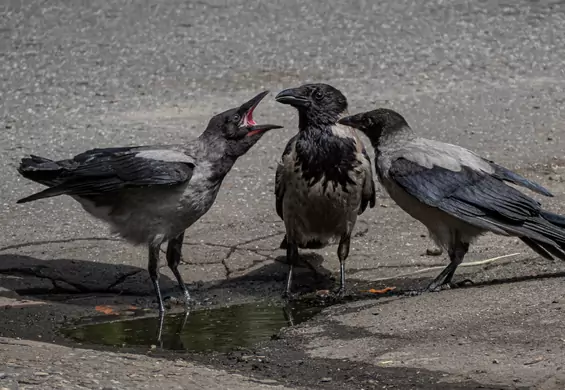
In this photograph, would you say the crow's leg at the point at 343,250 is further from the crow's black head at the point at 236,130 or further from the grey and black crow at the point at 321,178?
the crow's black head at the point at 236,130

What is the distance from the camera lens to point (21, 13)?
44.7 feet

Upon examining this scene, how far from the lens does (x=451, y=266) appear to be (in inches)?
286

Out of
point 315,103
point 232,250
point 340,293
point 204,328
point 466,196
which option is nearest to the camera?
point 204,328

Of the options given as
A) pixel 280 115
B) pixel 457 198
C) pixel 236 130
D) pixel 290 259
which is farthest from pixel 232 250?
pixel 280 115

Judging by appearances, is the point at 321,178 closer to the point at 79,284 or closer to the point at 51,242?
the point at 79,284

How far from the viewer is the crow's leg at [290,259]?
7.58m

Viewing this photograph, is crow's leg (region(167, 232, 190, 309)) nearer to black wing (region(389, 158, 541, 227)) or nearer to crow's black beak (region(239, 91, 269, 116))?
crow's black beak (region(239, 91, 269, 116))

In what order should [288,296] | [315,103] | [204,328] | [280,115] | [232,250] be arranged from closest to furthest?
1. [204,328]
2. [288,296]
3. [315,103]
4. [232,250]
5. [280,115]

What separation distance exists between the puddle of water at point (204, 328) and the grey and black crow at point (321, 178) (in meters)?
0.43

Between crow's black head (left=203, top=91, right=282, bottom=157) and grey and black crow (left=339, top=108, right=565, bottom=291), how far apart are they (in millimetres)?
798

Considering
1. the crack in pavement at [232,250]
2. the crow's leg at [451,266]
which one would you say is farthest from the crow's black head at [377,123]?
the crack in pavement at [232,250]

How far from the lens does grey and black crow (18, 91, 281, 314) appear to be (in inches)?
286

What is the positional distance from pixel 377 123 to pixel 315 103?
43 cm

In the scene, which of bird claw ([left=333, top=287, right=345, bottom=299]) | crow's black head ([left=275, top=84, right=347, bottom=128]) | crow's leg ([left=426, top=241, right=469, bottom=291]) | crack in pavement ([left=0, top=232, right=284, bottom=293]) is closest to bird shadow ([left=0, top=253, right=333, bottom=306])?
crack in pavement ([left=0, top=232, right=284, bottom=293])
